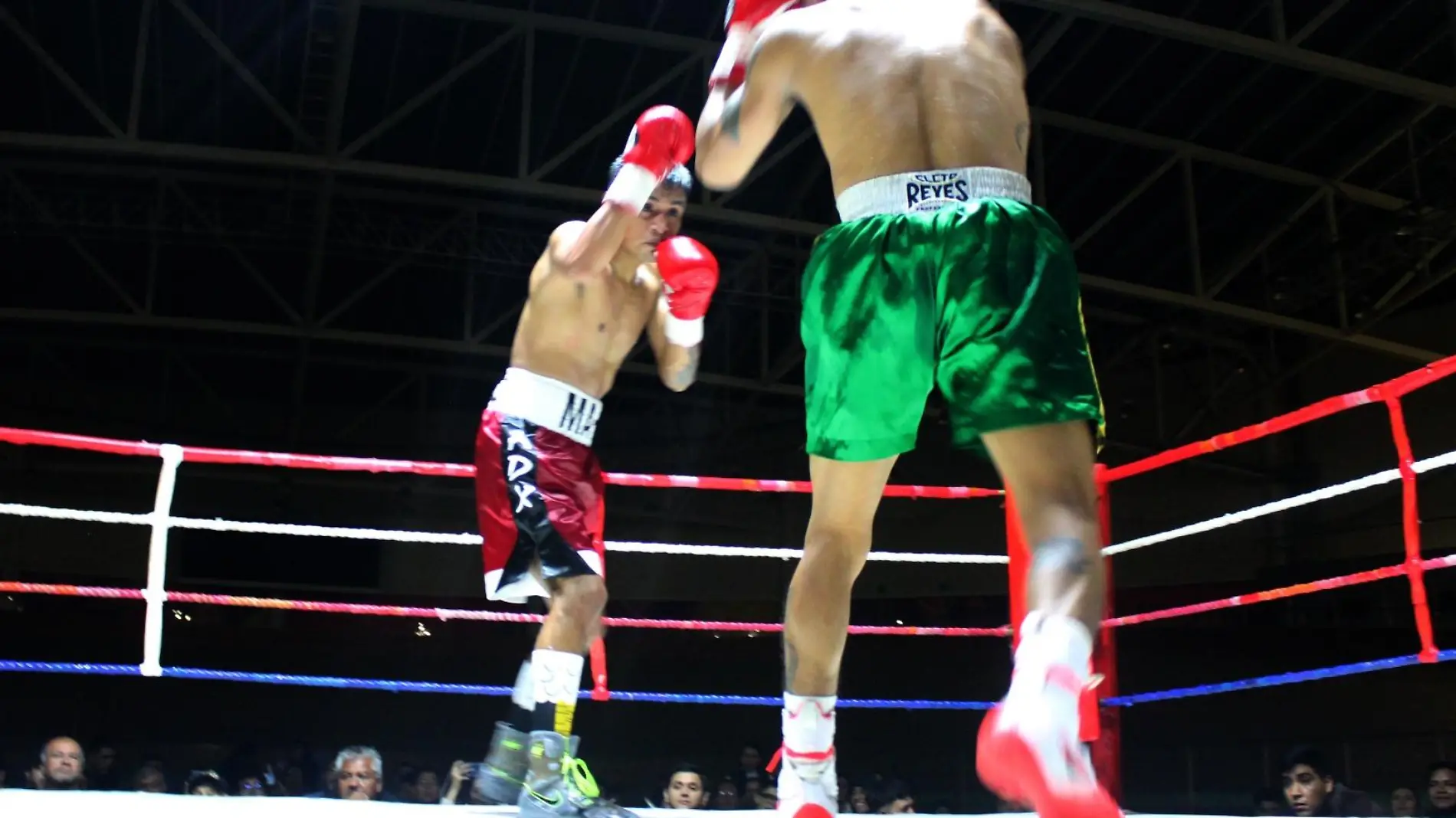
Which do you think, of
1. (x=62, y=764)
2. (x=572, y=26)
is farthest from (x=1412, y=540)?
(x=572, y=26)

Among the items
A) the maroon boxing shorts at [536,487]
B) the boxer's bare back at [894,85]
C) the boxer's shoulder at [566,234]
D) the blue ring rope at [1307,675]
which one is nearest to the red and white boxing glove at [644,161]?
the boxer's shoulder at [566,234]

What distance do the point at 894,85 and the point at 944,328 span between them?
29 centimetres

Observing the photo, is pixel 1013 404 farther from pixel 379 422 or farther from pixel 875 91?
pixel 379 422

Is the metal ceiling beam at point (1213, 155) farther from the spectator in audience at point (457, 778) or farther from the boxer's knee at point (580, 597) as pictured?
the boxer's knee at point (580, 597)

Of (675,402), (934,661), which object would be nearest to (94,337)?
(675,402)

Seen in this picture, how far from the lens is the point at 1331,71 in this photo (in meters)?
5.98

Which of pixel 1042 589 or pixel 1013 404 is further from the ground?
pixel 1013 404

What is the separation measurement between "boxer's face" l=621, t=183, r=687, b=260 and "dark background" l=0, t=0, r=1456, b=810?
387cm

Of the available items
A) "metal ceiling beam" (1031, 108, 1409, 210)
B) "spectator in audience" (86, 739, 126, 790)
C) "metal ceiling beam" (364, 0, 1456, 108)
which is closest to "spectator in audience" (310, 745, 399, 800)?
"spectator in audience" (86, 739, 126, 790)

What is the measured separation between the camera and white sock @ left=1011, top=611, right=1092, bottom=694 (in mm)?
1049

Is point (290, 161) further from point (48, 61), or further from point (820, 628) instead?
point (820, 628)

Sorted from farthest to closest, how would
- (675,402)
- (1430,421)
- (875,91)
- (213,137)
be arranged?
(675,402), (1430,421), (213,137), (875,91)

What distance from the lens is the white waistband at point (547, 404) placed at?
7.97 ft

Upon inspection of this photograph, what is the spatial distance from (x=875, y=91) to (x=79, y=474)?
10726 mm
